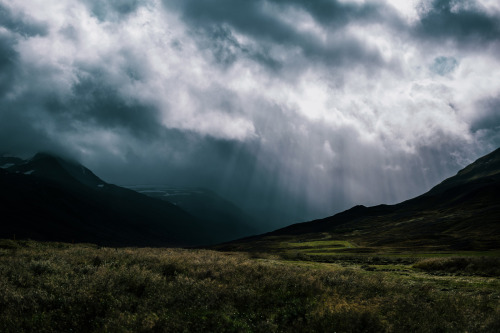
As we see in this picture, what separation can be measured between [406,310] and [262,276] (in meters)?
9.38

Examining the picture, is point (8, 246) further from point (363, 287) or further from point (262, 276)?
point (363, 287)

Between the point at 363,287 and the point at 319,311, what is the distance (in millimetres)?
7355

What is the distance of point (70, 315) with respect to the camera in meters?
14.1

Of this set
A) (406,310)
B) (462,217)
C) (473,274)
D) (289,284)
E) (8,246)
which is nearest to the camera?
(406,310)

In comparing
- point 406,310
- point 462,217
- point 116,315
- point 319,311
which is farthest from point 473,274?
point 462,217

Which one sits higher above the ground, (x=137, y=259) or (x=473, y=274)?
(x=137, y=259)

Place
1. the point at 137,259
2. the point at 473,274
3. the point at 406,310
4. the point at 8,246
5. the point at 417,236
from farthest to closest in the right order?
the point at 417,236 → the point at 8,246 → the point at 473,274 → the point at 137,259 → the point at 406,310

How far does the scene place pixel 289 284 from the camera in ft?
65.7

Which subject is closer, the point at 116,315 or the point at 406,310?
the point at 116,315

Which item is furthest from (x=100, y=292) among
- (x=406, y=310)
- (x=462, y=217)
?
(x=462, y=217)

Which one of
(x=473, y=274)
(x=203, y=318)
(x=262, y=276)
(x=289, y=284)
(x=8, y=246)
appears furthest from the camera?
(x=8, y=246)

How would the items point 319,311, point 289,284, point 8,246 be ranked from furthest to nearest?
point 8,246
point 289,284
point 319,311

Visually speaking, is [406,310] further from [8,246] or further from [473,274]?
[8,246]

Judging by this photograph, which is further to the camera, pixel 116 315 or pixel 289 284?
pixel 289 284
